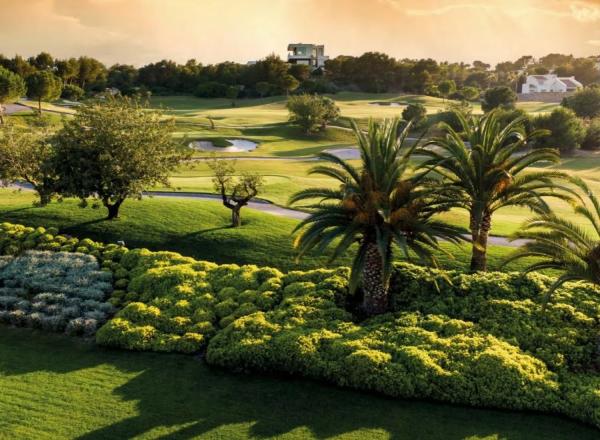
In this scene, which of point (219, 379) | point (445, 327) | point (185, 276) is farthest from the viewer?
point (185, 276)

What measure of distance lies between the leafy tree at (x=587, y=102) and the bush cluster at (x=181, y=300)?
86.0 metres

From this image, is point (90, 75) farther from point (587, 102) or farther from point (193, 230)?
point (193, 230)

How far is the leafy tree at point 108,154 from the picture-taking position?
31.1 meters

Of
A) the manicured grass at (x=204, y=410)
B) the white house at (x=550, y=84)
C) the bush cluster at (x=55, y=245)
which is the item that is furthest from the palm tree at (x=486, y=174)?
the white house at (x=550, y=84)

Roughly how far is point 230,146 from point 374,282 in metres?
58.1

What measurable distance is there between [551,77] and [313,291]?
162 metres

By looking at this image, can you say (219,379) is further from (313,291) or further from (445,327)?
(445,327)

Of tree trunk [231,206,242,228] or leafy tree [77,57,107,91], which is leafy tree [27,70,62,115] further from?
tree trunk [231,206,242,228]

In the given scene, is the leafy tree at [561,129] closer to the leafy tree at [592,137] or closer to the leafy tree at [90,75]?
the leafy tree at [592,137]

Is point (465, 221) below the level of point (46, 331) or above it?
above

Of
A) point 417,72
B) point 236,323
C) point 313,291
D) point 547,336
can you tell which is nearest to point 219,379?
point 236,323

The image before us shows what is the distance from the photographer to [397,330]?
19953 mm

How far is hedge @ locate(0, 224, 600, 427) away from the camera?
1736cm

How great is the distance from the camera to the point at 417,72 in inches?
5866
